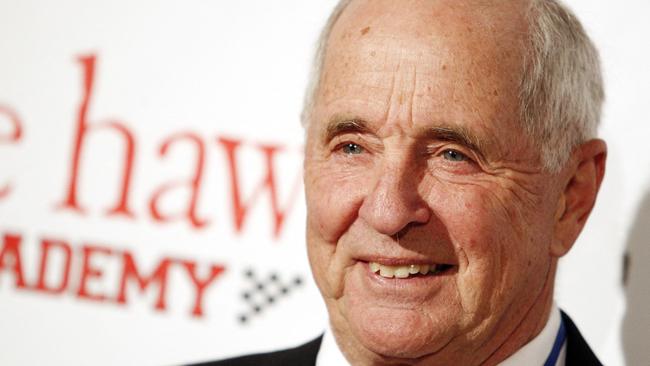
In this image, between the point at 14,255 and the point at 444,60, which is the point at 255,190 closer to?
the point at 14,255

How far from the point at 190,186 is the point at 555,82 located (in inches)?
42.2

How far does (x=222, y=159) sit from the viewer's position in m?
2.56

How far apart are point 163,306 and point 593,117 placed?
122 centimetres

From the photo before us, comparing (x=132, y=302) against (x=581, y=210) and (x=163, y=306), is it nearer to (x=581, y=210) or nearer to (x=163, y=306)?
(x=163, y=306)

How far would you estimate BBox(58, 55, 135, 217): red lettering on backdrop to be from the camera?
2613 millimetres

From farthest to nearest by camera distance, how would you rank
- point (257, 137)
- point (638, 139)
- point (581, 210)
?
point (257, 137) < point (638, 139) < point (581, 210)

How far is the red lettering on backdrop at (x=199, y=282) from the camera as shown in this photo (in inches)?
101

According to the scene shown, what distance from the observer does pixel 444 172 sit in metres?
1.82

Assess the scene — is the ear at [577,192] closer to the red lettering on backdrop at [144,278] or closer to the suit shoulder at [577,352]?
the suit shoulder at [577,352]

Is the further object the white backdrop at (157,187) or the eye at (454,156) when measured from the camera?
the white backdrop at (157,187)

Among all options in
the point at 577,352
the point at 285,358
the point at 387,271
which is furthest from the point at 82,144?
the point at 577,352

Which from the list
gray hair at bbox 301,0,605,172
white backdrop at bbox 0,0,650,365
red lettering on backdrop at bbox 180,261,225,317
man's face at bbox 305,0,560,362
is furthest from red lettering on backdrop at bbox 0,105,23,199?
man's face at bbox 305,0,560,362

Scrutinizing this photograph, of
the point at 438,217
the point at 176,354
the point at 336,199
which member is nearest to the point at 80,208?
the point at 176,354

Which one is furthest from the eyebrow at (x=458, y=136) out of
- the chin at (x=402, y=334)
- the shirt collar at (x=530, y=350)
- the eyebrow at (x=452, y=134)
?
the shirt collar at (x=530, y=350)
